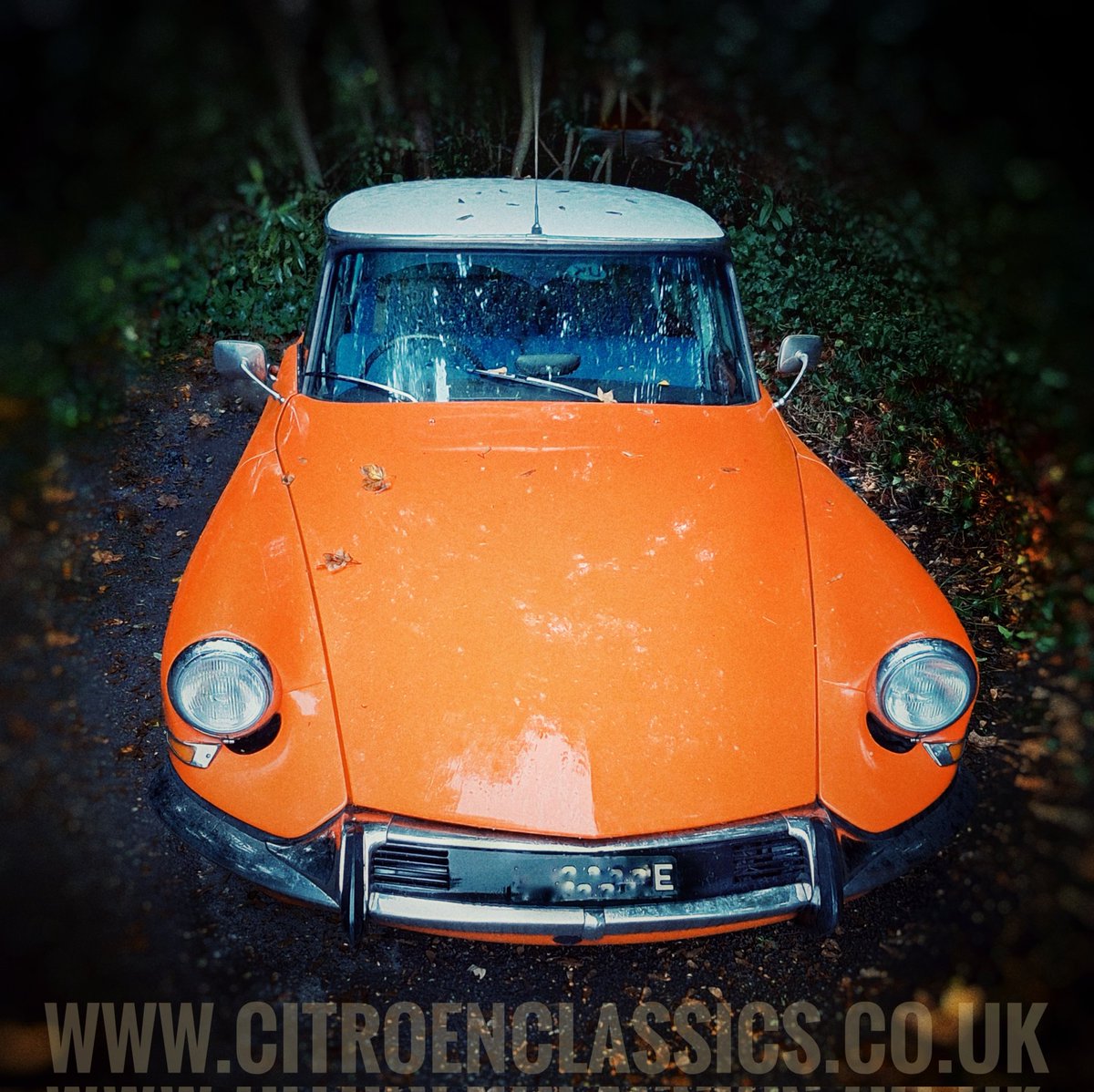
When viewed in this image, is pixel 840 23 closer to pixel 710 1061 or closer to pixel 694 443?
pixel 694 443

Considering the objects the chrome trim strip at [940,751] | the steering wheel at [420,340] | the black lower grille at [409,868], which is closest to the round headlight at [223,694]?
the black lower grille at [409,868]

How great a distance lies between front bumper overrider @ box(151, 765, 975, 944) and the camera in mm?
1999

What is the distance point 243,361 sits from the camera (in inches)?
125

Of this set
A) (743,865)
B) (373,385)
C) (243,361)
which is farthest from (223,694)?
(243,361)

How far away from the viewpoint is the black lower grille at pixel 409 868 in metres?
2.03

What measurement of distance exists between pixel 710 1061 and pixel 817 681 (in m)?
1.02

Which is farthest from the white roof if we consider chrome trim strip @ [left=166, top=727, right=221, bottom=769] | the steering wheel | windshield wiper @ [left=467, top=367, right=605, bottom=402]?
chrome trim strip @ [left=166, top=727, right=221, bottom=769]

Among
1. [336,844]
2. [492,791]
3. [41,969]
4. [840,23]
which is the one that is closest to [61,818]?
[41,969]

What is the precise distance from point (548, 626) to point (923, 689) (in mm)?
1000

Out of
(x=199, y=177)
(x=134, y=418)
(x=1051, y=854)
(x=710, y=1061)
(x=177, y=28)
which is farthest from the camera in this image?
(x=134, y=418)

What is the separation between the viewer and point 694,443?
2906 mm

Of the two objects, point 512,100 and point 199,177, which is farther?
point 512,100

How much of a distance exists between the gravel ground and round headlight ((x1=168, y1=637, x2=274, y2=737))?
213mm

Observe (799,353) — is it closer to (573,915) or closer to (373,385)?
(373,385)
